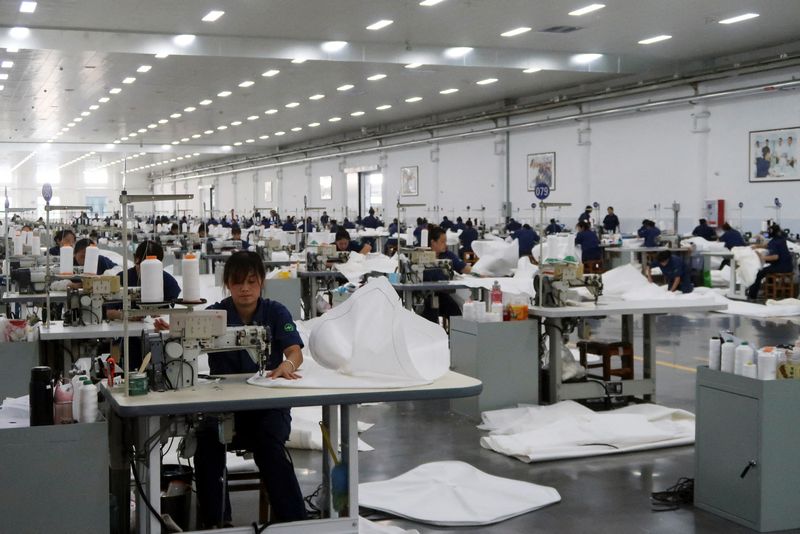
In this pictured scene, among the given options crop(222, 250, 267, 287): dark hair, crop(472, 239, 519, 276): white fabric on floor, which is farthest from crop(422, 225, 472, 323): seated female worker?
crop(222, 250, 267, 287): dark hair

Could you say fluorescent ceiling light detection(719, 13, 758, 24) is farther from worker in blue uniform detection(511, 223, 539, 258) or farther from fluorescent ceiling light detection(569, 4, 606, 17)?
worker in blue uniform detection(511, 223, 539, 258)

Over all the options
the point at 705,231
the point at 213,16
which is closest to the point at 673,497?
the point at 213,16

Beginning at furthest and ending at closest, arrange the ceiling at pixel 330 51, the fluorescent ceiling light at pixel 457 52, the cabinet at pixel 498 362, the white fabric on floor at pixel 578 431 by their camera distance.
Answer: the fluorescent ceiling light at pixel 457 52, the ceiling at pixel 330 51, the cabinet at pixel 498 362, the white fabric on floor at pixel 578 431

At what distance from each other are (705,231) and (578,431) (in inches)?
425

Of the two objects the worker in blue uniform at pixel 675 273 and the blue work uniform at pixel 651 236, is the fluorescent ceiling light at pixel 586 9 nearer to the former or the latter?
the worker in blue uniform at pixel 675 273

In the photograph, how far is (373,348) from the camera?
352 centimetres

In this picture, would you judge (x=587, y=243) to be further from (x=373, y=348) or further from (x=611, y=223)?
(x=373, y=348)

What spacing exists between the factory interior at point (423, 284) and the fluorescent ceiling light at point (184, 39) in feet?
0.07

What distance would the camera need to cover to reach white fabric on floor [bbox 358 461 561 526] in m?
4.14

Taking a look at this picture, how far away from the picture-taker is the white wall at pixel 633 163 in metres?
15.0

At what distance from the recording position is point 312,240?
14.4m

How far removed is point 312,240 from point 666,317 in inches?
217

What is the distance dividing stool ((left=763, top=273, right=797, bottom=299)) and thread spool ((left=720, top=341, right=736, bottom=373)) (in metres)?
9.72

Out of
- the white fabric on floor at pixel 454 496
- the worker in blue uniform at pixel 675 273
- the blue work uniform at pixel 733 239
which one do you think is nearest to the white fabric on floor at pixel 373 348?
the white fabric on floor at pixel 454 496
